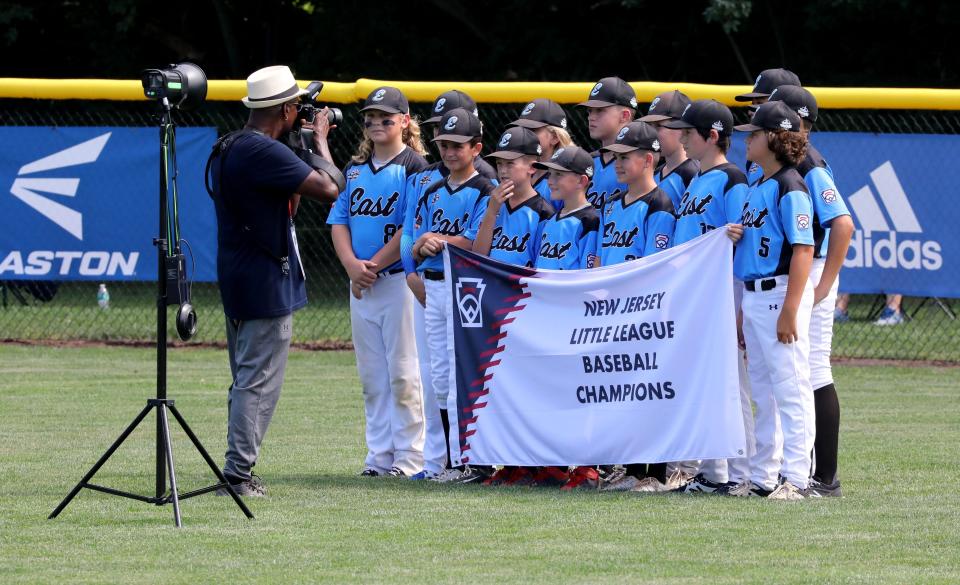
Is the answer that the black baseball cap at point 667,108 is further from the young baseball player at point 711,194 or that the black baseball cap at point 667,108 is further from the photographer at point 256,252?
the photographer at point 256,252

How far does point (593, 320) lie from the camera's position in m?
7.95

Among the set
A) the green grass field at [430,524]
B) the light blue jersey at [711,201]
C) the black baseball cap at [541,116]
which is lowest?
the green grass field at [430,524]

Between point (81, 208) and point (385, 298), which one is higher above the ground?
point (81, 208)

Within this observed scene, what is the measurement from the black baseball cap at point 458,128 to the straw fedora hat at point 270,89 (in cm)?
103

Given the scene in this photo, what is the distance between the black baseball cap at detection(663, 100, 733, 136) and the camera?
7.71m

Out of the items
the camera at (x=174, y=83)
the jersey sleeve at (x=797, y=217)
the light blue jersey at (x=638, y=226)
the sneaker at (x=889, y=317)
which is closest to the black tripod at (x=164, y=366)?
the camera at (x=174, y=83)

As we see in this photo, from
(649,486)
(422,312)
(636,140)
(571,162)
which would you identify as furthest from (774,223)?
(422,312)

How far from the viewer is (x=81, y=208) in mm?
13641

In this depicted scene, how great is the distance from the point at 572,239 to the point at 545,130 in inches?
34.5

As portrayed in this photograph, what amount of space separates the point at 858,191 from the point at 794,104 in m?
5.02

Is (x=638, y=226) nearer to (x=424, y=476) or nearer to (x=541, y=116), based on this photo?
(x=541, y=116)

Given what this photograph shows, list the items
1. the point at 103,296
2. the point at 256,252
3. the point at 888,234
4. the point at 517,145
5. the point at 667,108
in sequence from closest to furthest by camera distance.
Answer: the point at 256,252 → the point at 517,145 → the point at 667,108 → the point at 888,234 → the point at 103,296

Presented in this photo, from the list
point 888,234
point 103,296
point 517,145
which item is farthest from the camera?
point 103,296

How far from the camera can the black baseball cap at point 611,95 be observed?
8656 millimetres
